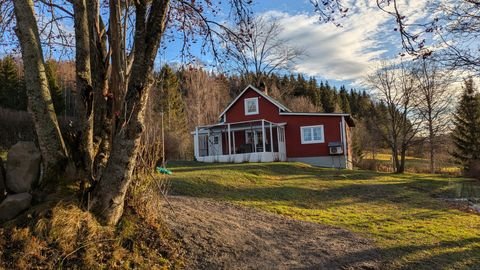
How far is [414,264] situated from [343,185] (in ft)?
32.0

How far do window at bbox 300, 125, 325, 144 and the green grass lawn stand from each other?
973 cm

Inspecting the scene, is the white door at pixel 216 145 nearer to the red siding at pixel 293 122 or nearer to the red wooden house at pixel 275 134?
the red wooden house at pixel 275 134

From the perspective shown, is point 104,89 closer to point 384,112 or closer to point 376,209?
point 376,209

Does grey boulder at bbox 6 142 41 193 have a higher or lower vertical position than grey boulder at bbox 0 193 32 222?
higher

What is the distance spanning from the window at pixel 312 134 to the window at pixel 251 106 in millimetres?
3718

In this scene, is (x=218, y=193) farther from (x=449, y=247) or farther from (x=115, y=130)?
(x=115, y=130)

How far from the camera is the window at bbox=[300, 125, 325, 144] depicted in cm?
2783

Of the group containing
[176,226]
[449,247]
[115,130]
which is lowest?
[449,247]

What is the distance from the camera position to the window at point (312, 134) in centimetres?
2783

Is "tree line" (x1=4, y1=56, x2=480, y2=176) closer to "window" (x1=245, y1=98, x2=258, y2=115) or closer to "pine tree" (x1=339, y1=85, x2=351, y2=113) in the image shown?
"window" (x1=245, y1=98, x2=258, y2=115)

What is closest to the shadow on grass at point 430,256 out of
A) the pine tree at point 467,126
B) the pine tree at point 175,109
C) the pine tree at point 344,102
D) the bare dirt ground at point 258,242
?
the bare dirt ground at point 258,242

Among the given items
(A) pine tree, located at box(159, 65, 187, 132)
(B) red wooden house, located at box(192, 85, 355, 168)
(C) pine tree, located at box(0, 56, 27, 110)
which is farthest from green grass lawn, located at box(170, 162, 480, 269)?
(C) pine tree, located at box(0, 56, 27, 110)

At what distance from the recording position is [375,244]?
7.36 metres

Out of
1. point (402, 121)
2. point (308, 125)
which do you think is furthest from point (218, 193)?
point (402, 121)
